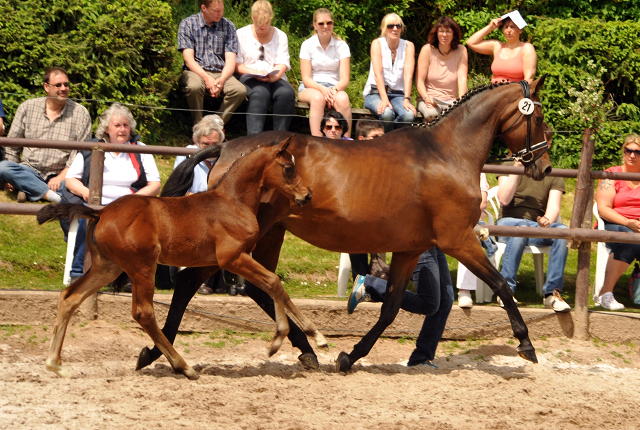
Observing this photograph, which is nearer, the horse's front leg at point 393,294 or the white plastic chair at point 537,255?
the horse's front leg at point 393,294

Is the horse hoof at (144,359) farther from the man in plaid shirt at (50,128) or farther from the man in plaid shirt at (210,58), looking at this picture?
the man in plaid shirt at (210,58)

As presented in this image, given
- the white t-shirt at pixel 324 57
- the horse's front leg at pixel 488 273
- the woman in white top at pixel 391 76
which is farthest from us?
the white t-shirt at pixel 324 57

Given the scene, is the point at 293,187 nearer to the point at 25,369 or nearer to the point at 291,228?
the point at 291,228

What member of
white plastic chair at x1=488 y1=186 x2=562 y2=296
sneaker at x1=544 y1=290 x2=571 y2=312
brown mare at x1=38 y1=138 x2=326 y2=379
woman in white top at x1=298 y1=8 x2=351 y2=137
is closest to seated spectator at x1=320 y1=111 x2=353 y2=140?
woman in white top at x1=298 y1=8 x2=351 y2=137

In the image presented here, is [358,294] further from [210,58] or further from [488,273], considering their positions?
[210,58]

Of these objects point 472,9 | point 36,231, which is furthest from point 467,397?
point 472,9

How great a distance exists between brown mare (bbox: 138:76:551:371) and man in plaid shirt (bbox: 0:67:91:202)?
9.13 feet

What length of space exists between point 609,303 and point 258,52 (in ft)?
15.4

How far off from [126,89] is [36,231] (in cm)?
209

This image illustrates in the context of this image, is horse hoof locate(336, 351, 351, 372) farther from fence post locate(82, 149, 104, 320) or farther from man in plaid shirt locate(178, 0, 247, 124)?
man in plaid shirt locate(178, 0, 247, 124)

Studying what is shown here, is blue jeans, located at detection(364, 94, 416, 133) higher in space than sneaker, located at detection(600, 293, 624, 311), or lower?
higher

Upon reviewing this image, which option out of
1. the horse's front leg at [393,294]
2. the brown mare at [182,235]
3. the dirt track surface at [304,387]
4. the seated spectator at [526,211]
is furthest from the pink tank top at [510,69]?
the brown mare at [182,235]

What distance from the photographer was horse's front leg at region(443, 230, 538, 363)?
5652 mm

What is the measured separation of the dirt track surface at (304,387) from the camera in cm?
450
